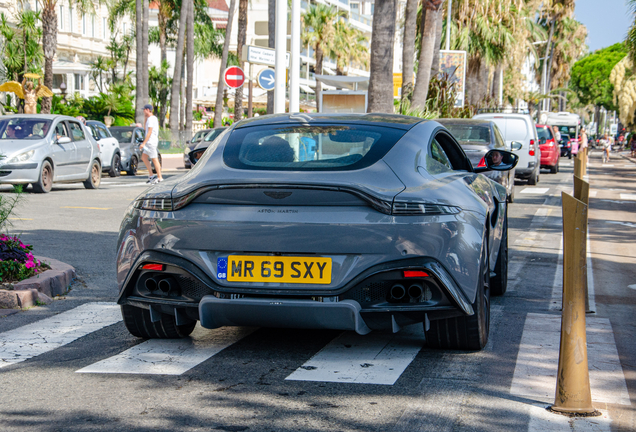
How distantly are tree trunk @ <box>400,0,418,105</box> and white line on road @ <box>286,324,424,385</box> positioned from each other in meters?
18.5

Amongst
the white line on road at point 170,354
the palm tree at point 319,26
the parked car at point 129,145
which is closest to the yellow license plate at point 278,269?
the white line on road at point 170,354

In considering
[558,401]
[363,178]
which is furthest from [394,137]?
[558,401]

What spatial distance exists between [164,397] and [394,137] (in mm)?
2060

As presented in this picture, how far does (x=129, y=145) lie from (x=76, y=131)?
24.4ft

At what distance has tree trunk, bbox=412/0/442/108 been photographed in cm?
2406

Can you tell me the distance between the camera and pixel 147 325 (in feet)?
17.0

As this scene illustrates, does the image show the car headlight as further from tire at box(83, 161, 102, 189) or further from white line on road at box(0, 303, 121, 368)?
white line on road at box(0, 303, 121, 368)

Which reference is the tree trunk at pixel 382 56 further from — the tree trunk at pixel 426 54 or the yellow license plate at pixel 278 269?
the yellow license plate at pixel 278 269

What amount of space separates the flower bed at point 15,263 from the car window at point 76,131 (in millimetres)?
12178

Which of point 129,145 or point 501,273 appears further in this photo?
point 129,145

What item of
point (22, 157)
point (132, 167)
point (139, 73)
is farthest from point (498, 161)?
point (139, 73)

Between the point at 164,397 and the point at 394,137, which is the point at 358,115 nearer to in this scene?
the point at 394,137

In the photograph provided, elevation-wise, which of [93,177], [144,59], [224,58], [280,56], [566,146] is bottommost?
[566,146]

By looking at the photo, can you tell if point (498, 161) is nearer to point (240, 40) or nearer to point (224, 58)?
point (224, 58)
